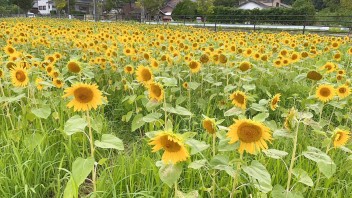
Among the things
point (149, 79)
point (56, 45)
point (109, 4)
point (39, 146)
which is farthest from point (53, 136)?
point (109, 4)

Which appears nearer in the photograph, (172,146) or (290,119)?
(172,146)

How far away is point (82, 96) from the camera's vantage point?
171 centimetres

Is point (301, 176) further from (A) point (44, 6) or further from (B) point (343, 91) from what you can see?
(A) point (44, 6)

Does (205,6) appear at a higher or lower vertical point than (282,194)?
higher

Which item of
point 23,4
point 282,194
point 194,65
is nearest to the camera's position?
point 282,194

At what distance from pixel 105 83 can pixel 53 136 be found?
203 cm

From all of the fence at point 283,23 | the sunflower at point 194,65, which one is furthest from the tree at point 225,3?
the sunflower at point 194,65

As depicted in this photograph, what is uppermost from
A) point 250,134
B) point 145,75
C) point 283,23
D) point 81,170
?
point 283,23

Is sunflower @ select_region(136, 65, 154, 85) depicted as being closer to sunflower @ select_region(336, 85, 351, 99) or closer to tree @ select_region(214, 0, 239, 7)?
sunflower @ select_region(336, 85, 351, 99)

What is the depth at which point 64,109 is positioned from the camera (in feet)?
9.95

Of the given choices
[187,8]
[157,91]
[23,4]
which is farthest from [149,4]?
[157,91]

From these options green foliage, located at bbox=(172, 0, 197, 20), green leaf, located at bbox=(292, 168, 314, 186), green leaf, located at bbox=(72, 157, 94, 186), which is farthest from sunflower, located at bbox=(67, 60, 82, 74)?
green foliage, located at bbox=(172, 0, 197, 20)

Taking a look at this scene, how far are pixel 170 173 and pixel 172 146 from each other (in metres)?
0.12

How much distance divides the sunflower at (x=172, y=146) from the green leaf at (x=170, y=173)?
42mm
